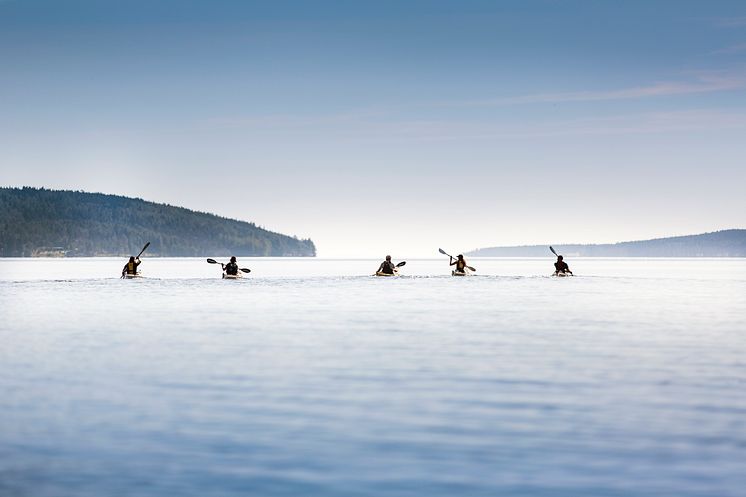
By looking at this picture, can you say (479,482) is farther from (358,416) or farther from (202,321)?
(202,321)

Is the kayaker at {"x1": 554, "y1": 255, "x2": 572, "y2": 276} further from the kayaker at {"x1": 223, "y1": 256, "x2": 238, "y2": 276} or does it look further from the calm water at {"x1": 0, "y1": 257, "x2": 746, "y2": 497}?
the calm water at {"x1": 0, "y1": 257, "x2": 746, "y2": 497}

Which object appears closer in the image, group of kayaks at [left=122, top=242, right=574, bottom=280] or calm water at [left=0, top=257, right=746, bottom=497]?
calm water at [left=0, top=257, right=746, bottom=497]

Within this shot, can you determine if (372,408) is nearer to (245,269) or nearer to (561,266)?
(245,269)

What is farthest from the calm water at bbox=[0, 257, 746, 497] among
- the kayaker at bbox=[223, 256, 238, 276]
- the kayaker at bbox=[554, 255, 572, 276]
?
the kayaker at bbox=[554, 255, 572, 276]

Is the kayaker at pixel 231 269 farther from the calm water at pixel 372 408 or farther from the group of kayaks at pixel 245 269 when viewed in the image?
the calm water at pixel 372 408

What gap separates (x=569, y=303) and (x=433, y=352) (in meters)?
25.8

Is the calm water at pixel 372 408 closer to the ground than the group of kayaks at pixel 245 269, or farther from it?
closer to the ground

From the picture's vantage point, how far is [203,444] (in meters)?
14.0

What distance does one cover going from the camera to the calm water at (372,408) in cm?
1205

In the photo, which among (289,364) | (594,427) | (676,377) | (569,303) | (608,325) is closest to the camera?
(594,427)

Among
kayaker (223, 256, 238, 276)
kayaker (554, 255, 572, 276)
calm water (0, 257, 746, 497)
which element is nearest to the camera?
calm water (0, 257, 746, 497)

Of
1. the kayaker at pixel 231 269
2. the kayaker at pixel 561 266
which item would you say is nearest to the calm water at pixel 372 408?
the kayaker at pixel 231 269

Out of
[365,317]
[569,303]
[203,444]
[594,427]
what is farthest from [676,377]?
A: [569,303]

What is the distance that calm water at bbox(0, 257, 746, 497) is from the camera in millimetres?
12055
